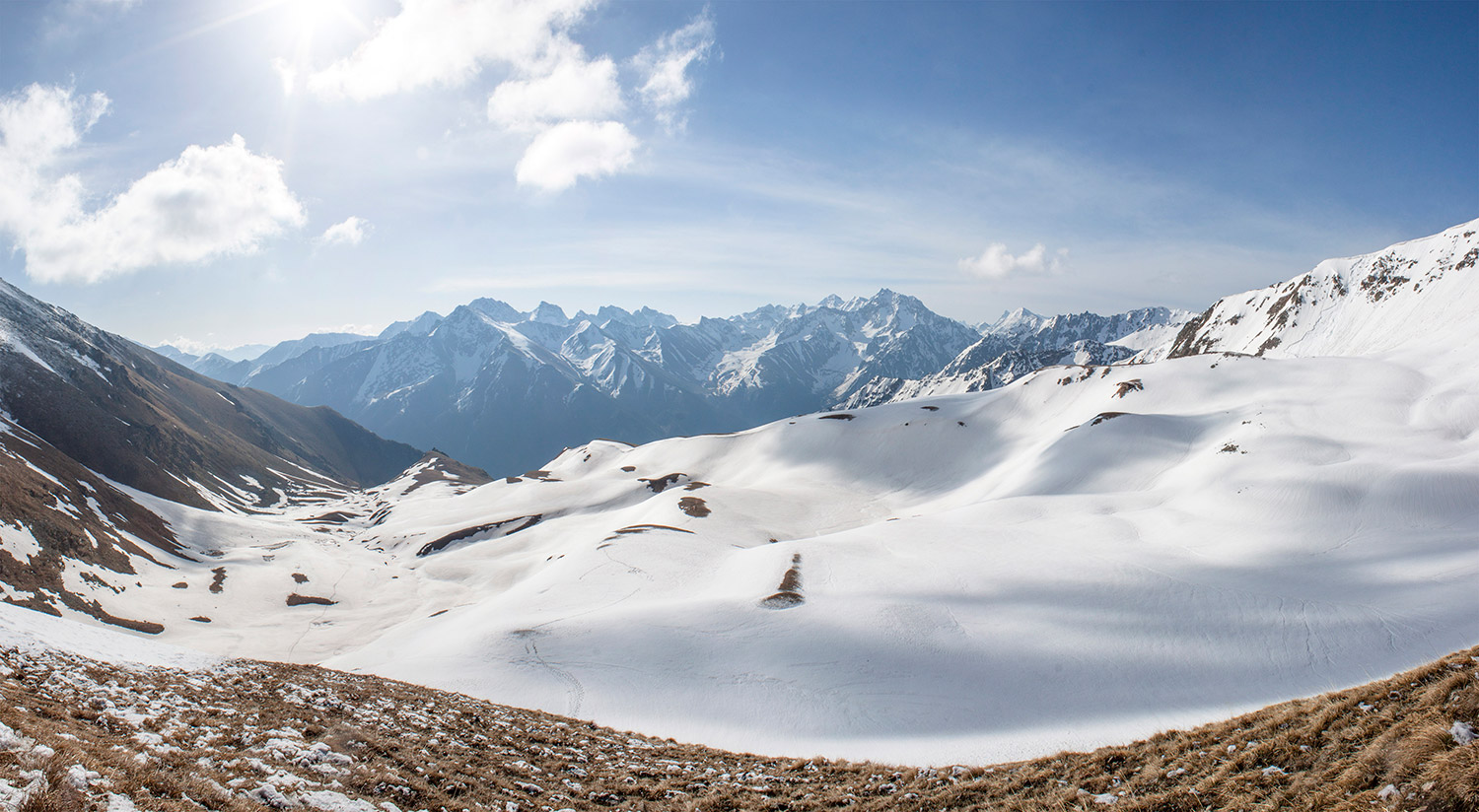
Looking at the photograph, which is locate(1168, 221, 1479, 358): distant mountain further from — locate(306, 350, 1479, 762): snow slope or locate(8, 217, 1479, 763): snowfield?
locate(306, 350, 1479, 762): snow slope

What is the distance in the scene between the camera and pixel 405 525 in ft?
481

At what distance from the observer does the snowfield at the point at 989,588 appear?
28219mm

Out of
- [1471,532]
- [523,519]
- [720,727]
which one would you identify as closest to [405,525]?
[523,519]

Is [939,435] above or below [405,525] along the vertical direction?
above

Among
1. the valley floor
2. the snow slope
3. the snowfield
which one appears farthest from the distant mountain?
the valley floor

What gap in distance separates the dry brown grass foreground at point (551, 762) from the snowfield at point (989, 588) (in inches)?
333

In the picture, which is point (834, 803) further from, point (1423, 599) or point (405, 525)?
point (405, 525)

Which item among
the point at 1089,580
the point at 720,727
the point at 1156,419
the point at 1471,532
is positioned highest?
the point at 1156,419

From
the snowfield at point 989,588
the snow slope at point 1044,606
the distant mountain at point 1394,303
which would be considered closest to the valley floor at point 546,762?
the snowfield at point 989,588

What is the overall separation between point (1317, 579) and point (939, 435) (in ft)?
298

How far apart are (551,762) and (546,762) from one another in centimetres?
15

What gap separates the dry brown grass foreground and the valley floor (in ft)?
0.18

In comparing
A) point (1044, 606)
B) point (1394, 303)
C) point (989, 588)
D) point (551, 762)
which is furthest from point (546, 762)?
point (1394, 303)

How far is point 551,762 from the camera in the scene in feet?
59.0
